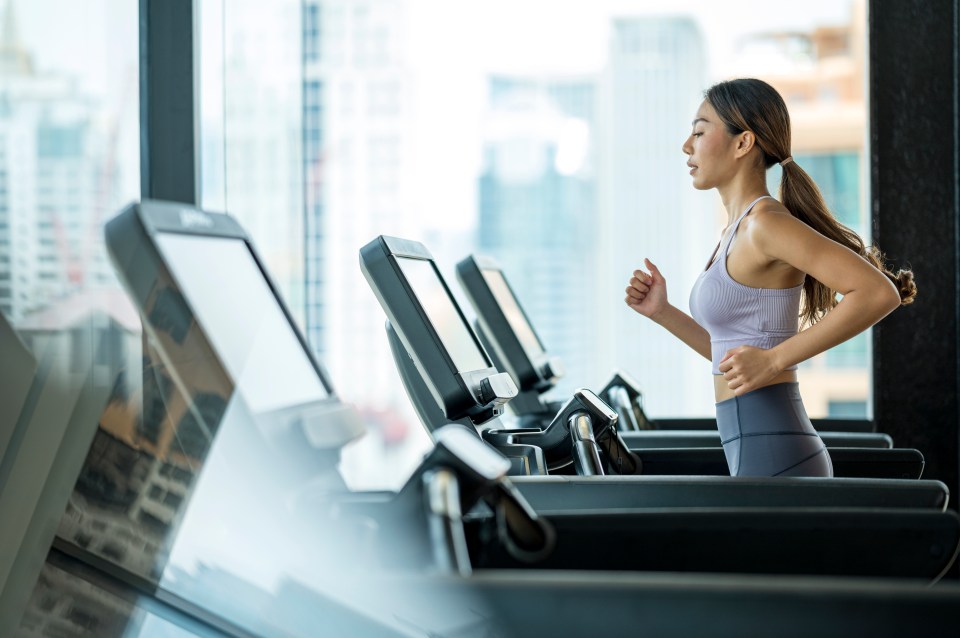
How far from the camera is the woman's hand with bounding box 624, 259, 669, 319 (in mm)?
2160

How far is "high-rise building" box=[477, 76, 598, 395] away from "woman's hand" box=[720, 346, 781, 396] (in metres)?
3.42

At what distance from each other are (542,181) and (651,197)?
0.78 meters

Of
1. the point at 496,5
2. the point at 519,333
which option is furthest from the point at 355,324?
the point at 519,333

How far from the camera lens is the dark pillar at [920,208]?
3.05 metres

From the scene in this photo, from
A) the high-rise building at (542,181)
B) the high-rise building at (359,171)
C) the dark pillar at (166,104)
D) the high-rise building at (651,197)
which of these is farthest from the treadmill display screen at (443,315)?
the high-rise building at (542,181)

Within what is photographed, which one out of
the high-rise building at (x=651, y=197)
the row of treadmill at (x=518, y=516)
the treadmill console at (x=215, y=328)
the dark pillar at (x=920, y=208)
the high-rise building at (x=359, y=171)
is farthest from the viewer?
the high-rise building at (x=359, y=171)

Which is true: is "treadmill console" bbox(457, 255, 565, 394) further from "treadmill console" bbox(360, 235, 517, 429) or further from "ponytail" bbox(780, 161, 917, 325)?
"ponytail" bbox(780, 161, 917, 325)

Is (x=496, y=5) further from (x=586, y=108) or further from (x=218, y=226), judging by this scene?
Answer: (x=218, y=226)

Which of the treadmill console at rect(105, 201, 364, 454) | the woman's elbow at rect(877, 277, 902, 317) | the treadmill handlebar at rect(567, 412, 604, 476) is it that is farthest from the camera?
the treadmill handlebar at rect(567, 412, 604, 476)

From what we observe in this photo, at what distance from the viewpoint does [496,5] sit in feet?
16.0

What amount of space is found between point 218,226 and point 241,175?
3020 millimetres

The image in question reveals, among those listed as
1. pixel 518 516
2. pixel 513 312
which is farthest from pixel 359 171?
pixel 518 516

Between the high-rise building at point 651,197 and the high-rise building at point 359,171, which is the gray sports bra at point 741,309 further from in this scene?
the high-rise building at point 359,171

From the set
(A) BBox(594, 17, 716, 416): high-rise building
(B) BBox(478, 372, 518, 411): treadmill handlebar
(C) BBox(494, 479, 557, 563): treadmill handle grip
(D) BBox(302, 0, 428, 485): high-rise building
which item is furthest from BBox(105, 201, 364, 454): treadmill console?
(D) BBox(302, 0, 428, 485): high-rise building
